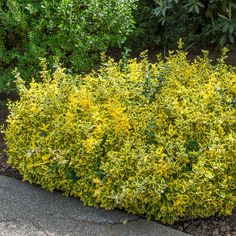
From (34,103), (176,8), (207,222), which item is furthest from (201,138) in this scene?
(176,8)

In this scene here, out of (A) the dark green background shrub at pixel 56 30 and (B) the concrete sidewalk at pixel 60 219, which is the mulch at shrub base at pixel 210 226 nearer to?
(B) the concrete sidewalk at pixel 60 219

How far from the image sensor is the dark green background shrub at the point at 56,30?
13.6ft

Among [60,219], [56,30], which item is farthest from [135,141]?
[56,30]

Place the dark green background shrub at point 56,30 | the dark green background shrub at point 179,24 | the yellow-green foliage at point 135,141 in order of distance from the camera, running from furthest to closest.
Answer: the dark green background shrub at point 179,24 → the dark green background shrub at point 56,30 → the yellow-green foliage at point 135,141

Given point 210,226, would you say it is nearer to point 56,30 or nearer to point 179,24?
point 56,30

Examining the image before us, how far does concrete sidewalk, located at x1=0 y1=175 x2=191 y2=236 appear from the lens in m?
3.18

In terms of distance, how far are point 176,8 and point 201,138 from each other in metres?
2.58

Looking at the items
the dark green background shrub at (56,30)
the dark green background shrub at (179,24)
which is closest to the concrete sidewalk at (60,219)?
the dark green background shrub at (56,30)

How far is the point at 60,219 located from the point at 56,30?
1722 mm

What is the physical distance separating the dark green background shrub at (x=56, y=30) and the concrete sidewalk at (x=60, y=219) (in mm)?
1267

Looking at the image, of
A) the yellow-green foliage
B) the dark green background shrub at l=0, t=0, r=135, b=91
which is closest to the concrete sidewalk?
the yellow-green foliage

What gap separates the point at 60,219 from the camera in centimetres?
330

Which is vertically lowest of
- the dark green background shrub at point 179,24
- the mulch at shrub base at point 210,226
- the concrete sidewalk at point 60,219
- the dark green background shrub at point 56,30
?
the concrete sidewalk at point 60,219

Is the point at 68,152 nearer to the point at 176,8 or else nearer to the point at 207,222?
the point at 207,222
